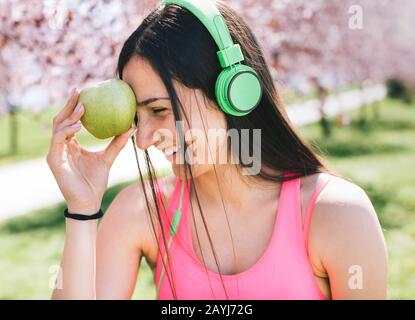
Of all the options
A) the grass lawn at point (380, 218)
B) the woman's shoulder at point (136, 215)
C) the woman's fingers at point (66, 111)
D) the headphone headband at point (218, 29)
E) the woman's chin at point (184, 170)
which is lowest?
the grass lawn at point (380, 218)

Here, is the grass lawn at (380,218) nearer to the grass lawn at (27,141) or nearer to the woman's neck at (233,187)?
the woman's neck at (233,187)

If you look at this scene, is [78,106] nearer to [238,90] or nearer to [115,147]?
[115,147]

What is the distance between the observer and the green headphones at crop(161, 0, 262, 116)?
5.58 ft

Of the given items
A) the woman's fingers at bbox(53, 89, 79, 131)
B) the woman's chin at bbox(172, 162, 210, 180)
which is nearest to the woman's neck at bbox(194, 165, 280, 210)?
the woman's chin at bbox(172, 162, 210, 180)

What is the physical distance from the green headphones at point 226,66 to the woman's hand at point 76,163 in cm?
36

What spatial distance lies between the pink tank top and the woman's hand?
33cm

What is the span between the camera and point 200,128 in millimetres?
Result: 1781

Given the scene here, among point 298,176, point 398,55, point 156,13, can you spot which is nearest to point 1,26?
point 156,13

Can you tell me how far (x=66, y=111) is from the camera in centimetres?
180

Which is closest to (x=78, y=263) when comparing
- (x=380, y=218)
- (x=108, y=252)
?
(x=108, y=252)

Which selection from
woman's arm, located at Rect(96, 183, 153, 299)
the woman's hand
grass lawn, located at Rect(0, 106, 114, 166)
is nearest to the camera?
the woman's hand

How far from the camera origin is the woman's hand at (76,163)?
70.9 inches

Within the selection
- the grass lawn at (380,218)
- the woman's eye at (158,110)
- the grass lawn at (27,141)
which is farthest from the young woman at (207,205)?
the grass lawn at (27,141)

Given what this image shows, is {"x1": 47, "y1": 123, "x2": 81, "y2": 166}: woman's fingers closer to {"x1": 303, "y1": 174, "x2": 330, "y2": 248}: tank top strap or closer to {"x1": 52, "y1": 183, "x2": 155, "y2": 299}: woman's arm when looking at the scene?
{"x1": 52, "y1": 183, "x2": 155, "y2": 299}: woman's arm
